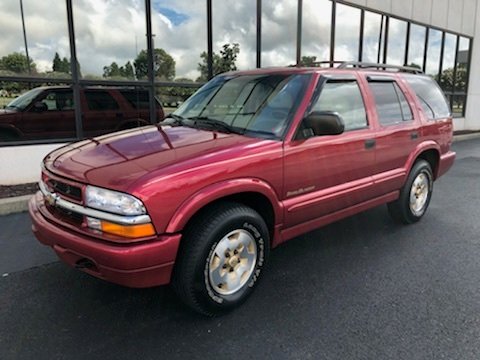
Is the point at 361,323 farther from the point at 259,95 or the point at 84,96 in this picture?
the point at 84,96

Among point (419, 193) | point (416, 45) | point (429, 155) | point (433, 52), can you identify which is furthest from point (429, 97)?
point (433, 52)

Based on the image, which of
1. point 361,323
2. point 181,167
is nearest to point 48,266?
point 181,167

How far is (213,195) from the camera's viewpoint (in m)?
2.72

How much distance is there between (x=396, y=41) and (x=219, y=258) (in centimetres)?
1275

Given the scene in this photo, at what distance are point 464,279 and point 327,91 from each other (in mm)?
2022

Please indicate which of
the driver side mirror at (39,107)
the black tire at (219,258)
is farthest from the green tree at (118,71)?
the black tire at (219,258)

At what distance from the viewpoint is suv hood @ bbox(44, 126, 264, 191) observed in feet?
8.49

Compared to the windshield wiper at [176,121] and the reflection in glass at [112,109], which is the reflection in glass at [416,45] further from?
the windshield wiper at [176,121]

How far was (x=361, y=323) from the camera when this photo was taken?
283 centimetres

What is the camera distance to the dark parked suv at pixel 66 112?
6445 millimetres

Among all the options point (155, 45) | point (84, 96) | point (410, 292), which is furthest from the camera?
point (155, 45)

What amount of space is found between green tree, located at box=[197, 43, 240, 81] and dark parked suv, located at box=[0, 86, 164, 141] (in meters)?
1.63

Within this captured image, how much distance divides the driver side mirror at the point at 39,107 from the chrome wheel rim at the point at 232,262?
5079 mm

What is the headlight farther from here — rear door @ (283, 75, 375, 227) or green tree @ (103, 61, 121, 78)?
green tree @ (103, 61, 121, 78)
